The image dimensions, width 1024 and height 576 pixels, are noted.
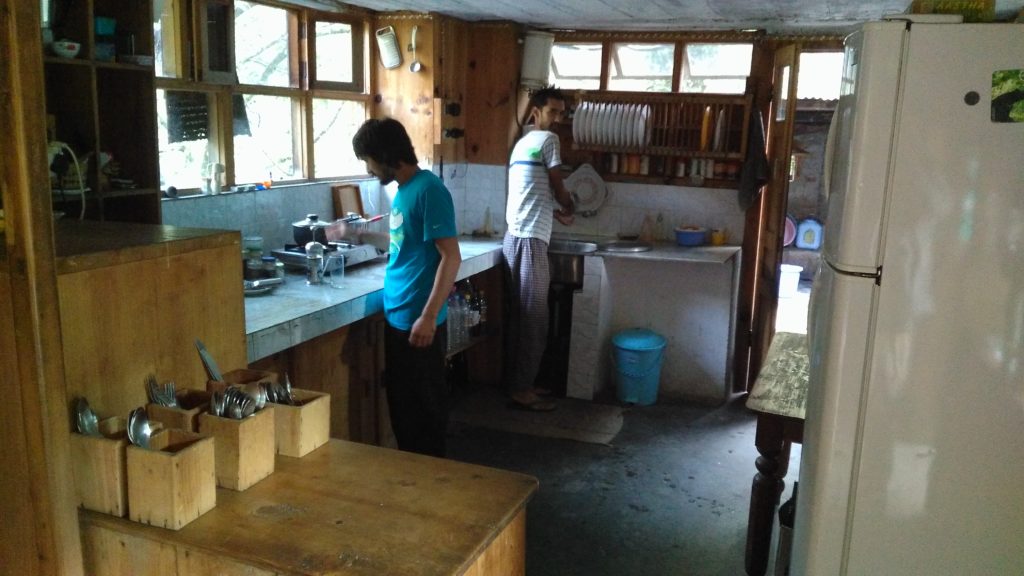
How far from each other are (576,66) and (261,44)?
6.82 feet

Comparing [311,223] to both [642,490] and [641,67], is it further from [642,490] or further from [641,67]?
[641,67]

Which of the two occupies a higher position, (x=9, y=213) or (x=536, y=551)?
(x=9, y=213)

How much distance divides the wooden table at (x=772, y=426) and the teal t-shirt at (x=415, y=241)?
48.3 inches

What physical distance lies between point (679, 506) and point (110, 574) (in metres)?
2.57

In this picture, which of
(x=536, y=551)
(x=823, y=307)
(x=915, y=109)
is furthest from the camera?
(x=536, y=551)

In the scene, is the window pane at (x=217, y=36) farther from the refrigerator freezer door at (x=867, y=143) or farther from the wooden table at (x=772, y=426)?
the refrigerator freezer door at (x=867, y=143)

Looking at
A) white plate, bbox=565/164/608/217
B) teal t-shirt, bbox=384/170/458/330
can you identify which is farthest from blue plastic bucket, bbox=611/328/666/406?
teal t-shirt, bbox=384/170/458/330

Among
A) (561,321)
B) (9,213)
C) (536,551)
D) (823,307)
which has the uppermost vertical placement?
(9,213)

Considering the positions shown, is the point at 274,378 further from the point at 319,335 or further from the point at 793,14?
the point at 793,14

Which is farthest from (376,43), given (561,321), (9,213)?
(9,213)

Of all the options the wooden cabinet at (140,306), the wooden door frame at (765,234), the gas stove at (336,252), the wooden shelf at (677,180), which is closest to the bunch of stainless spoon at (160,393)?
the wooden cabinet at (140,306)

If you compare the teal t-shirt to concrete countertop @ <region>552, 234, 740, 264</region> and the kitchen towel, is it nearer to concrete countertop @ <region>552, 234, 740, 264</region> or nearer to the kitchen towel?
concrete countertop @ <region>552, 234, 740, 264</region>

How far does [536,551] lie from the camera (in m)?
3.08

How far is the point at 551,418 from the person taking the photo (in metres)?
4.53
